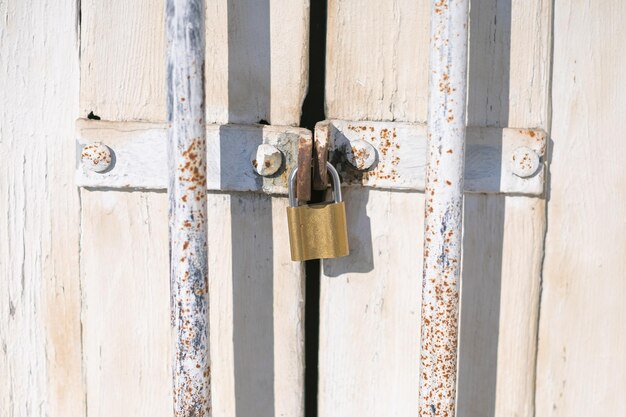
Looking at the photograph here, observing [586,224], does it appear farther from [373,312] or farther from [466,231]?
[373,312]

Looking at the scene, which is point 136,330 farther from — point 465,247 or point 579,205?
point 579,205

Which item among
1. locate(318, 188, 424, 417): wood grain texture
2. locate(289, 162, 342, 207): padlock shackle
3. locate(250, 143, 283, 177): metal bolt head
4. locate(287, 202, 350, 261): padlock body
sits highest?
locate(250, 143, 283, 177): metal bolt head

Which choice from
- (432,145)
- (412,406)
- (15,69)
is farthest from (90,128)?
(412,406)

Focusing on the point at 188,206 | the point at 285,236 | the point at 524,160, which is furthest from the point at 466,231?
the point at 188,206

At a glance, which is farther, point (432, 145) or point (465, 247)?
point (465, 247)

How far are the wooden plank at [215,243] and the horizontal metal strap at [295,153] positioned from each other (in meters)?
0.03

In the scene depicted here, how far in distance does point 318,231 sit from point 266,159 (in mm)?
98

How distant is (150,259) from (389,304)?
0.29 metres

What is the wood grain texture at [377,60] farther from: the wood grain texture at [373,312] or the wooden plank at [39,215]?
the wooden plank at [39,215]

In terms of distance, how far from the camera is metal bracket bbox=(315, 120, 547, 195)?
2.45ft

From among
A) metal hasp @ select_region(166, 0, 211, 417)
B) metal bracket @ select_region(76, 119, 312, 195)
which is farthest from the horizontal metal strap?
metal hasp @ select_region(166, 0, 211, 417)

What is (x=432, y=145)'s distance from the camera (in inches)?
26.4

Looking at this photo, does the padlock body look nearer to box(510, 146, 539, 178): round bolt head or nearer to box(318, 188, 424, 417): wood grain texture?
box(318, 188, 424, 417): wood grain texture

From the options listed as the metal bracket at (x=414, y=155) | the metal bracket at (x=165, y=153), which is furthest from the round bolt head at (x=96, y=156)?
the metal bracket at (x=414, y=155)
